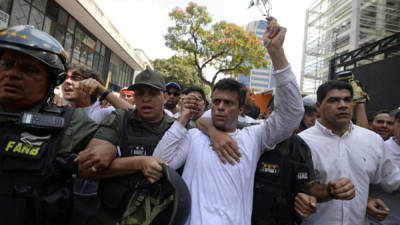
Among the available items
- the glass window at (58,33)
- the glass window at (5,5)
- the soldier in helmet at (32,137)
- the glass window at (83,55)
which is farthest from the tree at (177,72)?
the soldier in helmet at (32,137)

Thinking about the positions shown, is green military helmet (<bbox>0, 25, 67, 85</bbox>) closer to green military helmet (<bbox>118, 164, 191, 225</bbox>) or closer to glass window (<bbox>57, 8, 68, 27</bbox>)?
green military helmet (<bbox>118, 164, 191, 225</bbox>)

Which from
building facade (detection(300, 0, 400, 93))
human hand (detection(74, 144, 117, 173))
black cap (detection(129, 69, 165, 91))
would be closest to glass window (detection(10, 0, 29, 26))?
black cap (detection(129, 69, 165, 91))

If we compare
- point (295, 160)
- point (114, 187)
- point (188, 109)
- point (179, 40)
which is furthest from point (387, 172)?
point (179, 40)

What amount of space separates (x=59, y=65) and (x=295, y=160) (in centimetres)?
206

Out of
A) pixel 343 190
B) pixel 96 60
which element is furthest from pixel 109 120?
pixel 96 60

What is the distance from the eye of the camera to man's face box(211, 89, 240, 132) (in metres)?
2.04

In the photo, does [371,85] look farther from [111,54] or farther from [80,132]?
[111,54]

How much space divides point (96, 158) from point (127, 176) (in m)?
0.35

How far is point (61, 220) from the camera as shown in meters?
1.56

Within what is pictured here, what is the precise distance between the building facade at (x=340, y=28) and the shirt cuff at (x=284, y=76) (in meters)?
19.9

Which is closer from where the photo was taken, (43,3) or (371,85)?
(371,85)

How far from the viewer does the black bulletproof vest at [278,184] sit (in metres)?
1.95

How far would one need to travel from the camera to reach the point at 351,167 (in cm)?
216

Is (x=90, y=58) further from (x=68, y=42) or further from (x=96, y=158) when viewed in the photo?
(x=96, y=158)
